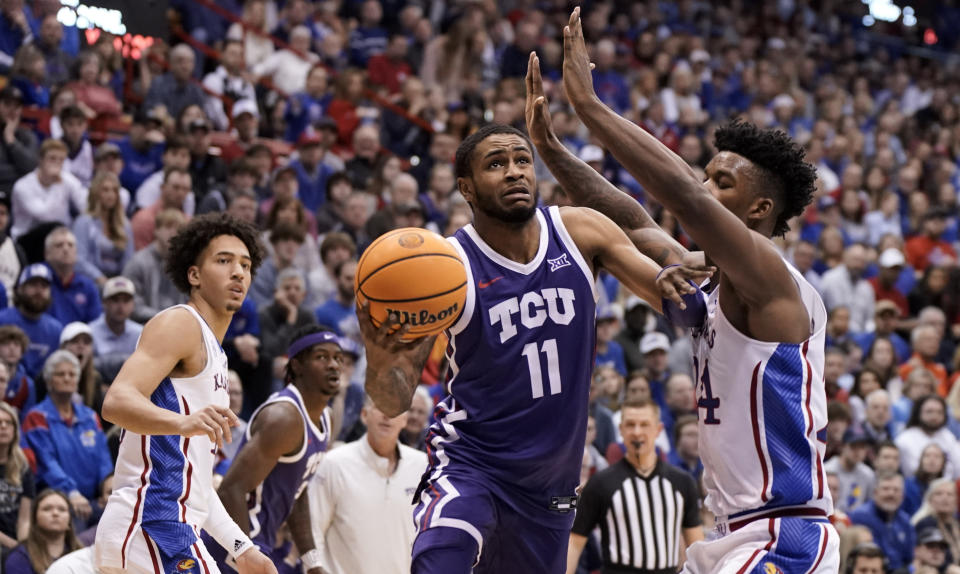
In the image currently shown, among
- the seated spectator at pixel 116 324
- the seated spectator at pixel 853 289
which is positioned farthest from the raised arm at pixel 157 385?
the seated spectator at pixel 853 289

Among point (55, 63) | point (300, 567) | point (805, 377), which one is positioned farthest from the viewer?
point (55, 63)

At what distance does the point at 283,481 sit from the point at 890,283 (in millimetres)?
9889

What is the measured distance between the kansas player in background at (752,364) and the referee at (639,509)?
335 cm

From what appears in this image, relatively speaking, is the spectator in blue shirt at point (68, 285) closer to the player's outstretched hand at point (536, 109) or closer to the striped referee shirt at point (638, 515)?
the striped referee shirt at point (638, 515)

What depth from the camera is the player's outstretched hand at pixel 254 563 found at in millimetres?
5035

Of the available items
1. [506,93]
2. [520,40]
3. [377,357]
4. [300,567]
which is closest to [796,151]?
[377,357]

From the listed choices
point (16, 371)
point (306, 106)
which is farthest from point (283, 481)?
point (306, 106)

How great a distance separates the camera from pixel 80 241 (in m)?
9.82

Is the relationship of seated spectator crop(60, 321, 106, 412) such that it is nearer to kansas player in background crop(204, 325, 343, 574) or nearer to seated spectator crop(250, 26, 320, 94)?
kansas player in background crop(204, 325, 343, 574)

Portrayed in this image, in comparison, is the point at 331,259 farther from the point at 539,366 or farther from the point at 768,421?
the point at 768,421

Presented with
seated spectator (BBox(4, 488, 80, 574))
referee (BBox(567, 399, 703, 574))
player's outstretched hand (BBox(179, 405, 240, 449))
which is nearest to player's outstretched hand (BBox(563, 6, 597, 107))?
player's outstretched hand (BBox(179, 405, 240, 449))

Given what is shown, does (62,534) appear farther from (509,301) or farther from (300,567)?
(509,301)

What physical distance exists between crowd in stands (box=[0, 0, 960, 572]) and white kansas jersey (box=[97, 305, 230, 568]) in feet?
8.31

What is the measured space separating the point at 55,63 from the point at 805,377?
30.6ft
